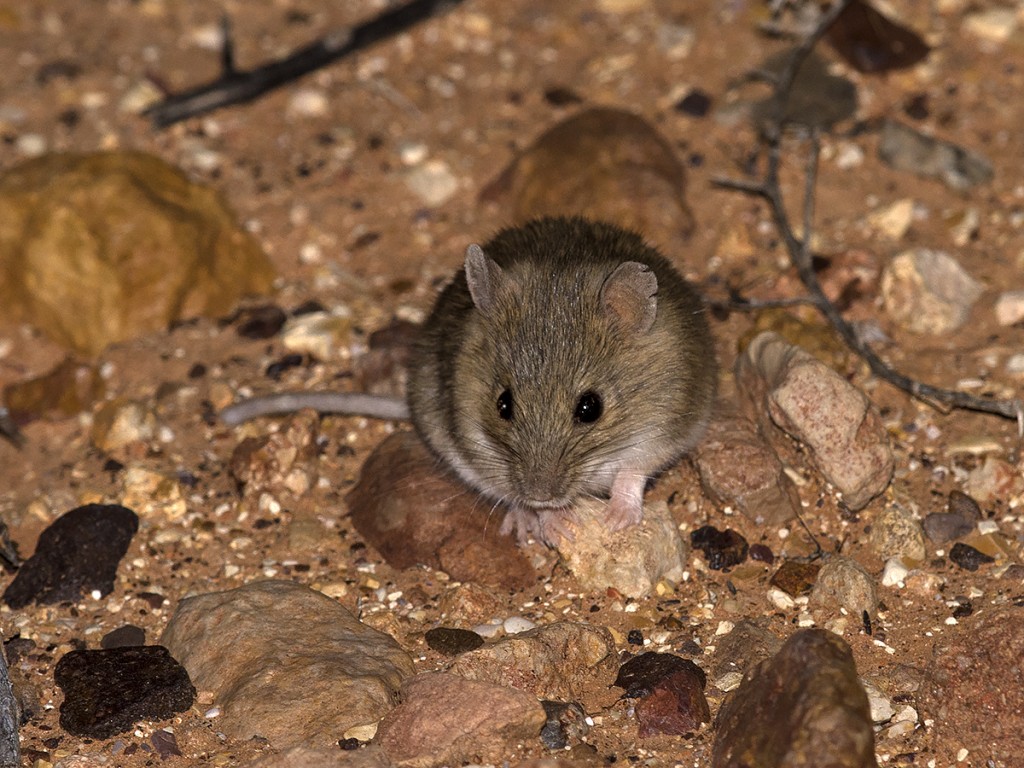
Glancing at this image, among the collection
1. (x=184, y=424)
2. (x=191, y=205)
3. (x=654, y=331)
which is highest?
(x=654, y=331)

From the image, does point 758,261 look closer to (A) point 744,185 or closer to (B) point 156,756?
(A) point 744,185

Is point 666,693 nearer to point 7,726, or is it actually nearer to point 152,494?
point 7,726

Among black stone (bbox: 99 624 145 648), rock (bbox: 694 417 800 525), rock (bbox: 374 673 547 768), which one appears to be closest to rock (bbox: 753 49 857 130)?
rock (bbox: 694 417 800 525)

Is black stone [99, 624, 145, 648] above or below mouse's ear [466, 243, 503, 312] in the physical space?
below

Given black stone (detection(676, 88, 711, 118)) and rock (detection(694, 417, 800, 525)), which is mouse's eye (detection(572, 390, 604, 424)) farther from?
black stone (detection(676, 88, 711, 118))

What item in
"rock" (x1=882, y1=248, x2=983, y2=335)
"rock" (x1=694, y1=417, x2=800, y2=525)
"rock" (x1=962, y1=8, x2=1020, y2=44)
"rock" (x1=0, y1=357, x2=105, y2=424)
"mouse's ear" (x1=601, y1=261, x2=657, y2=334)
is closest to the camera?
"mouse's ear" (x1=601, y1=261, x2=657, y2=334)

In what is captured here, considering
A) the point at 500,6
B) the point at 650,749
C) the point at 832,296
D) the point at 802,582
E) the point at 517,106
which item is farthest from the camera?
the point at 500,6

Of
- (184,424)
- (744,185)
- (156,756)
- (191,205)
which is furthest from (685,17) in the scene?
(156,756)
